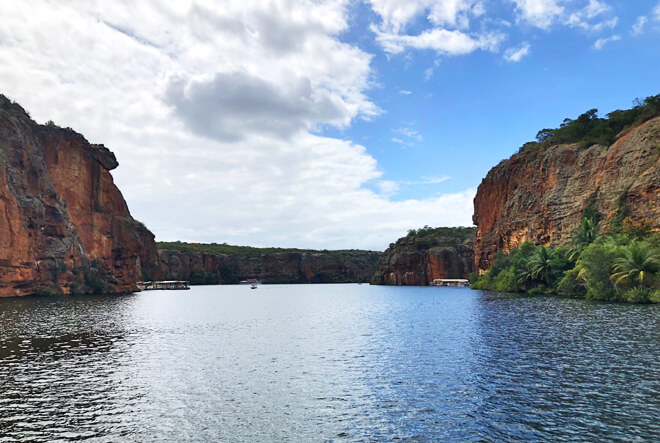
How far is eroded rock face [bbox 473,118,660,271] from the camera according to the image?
64.2 metres

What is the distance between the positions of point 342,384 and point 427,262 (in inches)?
6294

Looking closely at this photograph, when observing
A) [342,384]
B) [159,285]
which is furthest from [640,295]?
[159,285]

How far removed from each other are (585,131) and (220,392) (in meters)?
98.1

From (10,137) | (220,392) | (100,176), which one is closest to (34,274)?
(10,137)

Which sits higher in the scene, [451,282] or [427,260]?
[427,260]

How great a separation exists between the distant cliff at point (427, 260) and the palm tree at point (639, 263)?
119834 mm

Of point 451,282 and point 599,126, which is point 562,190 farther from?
point 451,282

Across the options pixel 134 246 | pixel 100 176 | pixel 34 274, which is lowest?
pixel 34 274

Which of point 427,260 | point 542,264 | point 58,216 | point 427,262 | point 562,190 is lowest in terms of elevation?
point 542,264

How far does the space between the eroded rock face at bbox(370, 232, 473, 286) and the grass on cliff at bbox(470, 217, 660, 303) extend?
8346 cm

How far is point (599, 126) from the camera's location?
86.3 meters

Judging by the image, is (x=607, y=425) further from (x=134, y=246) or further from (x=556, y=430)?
(x=134, y=246)

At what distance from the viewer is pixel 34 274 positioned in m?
85.1

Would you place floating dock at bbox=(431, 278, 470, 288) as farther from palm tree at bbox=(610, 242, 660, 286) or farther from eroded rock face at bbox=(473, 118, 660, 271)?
palm tree at bbox=(610, 242, 660, 286)
